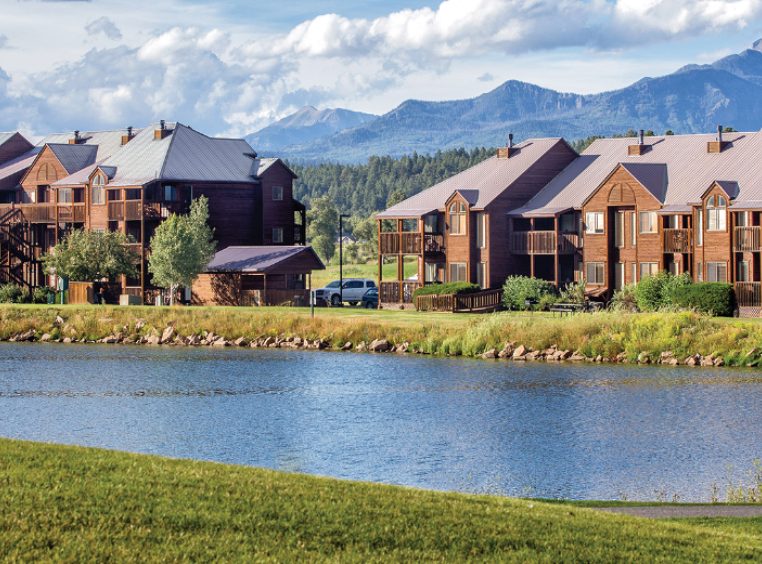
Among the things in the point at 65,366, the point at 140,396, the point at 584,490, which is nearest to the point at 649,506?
the point at 584,490

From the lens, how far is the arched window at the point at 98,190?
89500 mm

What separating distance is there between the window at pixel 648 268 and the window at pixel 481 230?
9.98 m

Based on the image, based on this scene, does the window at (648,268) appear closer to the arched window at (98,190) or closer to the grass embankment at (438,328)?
the grass embankment at (438,328)

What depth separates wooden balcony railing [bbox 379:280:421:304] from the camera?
77.3m

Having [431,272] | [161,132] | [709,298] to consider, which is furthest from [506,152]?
[161,132]

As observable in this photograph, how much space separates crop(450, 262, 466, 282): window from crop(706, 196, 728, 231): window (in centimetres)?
1602

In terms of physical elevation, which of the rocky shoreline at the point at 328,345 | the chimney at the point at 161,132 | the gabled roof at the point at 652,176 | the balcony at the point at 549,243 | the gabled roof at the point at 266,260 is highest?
the chimney at the point at 161,132

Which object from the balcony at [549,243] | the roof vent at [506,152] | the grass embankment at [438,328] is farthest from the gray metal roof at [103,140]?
the balcony at [549,243]

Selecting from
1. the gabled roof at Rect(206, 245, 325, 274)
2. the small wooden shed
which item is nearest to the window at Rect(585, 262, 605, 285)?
the gabled roof at Rect(206, 245, 325, 274)

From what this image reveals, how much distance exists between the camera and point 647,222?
2795 inches

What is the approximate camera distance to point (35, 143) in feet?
361

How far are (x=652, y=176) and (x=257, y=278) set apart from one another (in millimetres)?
25097

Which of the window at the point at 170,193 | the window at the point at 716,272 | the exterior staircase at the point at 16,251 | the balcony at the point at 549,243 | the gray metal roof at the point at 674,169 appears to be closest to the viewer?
the window at the point at 716,272

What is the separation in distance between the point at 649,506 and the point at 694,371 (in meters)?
28.6
